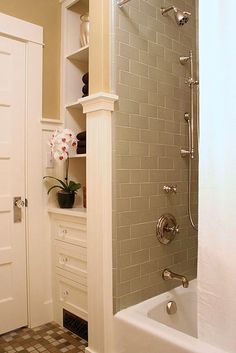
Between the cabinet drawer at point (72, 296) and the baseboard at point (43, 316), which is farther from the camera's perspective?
the baseboard at point (43, 316)

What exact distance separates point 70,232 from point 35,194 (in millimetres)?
412

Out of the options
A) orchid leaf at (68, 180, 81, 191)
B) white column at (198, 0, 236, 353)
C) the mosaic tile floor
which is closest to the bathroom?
white column at (198, 0, 236, 353)

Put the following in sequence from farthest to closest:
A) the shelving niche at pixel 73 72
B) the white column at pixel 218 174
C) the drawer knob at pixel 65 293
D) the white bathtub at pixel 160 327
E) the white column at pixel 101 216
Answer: the shelving niche at pixel 73 72 < the drawer knob at pixel 65 293 < the white column at pixel 101 216 < the white bathtub at pixel 160 327 < the white column at pixel 218 174

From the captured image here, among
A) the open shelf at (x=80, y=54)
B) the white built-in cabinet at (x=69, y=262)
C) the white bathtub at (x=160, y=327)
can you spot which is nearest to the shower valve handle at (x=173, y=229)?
the white bathtub at (x=160, y=327)

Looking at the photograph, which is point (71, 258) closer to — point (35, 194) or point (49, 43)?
point (35, 194)

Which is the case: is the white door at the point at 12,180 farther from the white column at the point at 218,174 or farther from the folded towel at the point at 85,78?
the white column at the point at 218,174

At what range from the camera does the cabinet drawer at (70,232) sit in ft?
6.57

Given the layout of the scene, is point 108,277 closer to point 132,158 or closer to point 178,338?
point 178,338

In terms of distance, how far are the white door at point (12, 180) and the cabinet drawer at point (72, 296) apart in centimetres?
26

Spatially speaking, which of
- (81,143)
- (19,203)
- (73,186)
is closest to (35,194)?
(19,203)

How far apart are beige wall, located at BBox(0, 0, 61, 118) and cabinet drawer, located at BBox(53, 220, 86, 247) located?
860mm

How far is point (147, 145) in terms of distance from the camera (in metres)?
1.84

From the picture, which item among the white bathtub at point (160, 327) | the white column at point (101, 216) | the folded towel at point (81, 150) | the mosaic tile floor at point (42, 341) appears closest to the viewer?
the white bathtub at point (160, 327)

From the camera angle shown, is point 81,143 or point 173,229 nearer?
point 173,229
